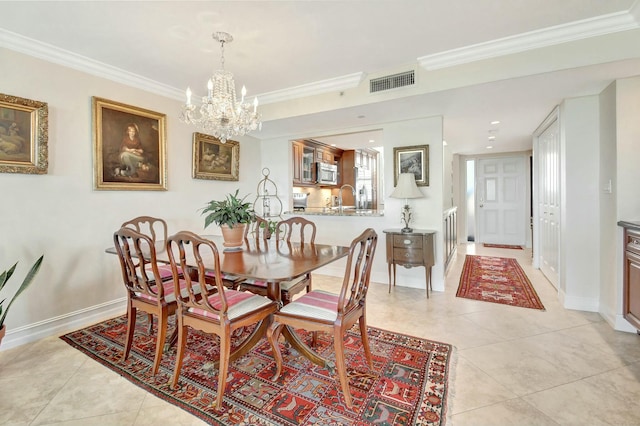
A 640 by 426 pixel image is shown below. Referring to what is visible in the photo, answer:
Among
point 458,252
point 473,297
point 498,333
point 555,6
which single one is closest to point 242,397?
point 498,333

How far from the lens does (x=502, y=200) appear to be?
706 cm

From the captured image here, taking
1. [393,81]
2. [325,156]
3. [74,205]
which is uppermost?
[393,81]

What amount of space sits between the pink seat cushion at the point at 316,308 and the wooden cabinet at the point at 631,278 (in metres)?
2.32

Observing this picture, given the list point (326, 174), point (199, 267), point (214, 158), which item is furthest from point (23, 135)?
point (326, 174)

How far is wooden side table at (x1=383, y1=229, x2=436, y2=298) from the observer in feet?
11.5

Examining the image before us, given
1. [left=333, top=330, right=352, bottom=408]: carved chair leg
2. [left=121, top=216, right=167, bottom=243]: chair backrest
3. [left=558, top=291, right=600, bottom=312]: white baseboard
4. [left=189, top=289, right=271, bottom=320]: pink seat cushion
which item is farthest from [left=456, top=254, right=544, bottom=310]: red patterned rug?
[left=121, top=216, right=167, bottom=243]: chair backrest

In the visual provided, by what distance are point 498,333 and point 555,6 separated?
8.32ft

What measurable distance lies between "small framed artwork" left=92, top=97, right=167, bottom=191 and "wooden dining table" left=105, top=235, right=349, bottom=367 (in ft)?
3.27

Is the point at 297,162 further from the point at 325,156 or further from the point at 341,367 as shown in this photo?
the point at 341,367

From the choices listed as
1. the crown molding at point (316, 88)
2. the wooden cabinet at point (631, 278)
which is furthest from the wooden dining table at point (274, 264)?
the wooden cabinet at point (631, 278)

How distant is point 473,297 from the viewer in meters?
3.51

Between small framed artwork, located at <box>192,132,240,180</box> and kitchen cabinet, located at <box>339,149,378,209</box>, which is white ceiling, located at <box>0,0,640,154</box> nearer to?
small framed artwork, located at <box>192,132,240,180</box>

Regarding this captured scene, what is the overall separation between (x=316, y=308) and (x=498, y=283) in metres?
3.28

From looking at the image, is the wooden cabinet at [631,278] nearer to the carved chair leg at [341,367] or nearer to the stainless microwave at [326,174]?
the carved chair leg at [341,367]
